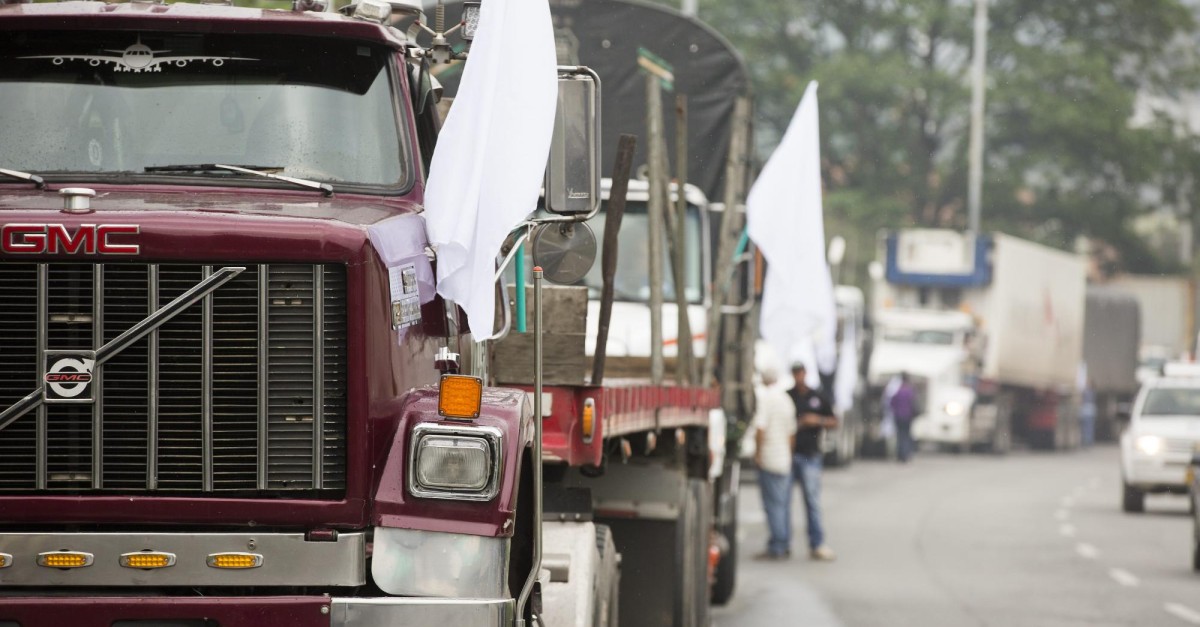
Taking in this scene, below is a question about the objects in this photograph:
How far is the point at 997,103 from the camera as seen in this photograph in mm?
57469

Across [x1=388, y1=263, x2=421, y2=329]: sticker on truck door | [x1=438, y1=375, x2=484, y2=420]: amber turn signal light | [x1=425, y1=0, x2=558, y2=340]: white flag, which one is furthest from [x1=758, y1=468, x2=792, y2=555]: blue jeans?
[x1=438, y1=375, x2=484, y2=420]: amber turn signal light

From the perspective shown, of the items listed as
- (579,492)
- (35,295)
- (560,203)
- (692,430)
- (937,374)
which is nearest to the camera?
(35,295)

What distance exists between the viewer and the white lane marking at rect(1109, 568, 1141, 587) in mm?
16953

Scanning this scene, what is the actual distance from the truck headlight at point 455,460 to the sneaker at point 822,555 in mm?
13472

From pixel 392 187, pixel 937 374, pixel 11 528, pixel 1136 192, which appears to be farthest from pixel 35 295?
pixel 1136 192

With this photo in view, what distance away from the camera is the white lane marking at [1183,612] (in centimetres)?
1424

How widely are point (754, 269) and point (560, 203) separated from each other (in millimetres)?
8797

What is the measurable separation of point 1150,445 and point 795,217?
1343 cm

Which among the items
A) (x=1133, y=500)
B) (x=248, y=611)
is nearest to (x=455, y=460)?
(x=248, y=611)

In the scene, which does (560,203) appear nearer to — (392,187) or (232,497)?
(392,187)

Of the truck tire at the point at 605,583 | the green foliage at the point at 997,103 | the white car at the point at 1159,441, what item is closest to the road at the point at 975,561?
the white car at the point at 1159,441

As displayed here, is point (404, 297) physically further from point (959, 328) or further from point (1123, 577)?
point (959, 328)

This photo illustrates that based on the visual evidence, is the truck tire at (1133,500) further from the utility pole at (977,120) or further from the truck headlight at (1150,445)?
the utility pole at (977,120)

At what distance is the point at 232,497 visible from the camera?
5.70m
